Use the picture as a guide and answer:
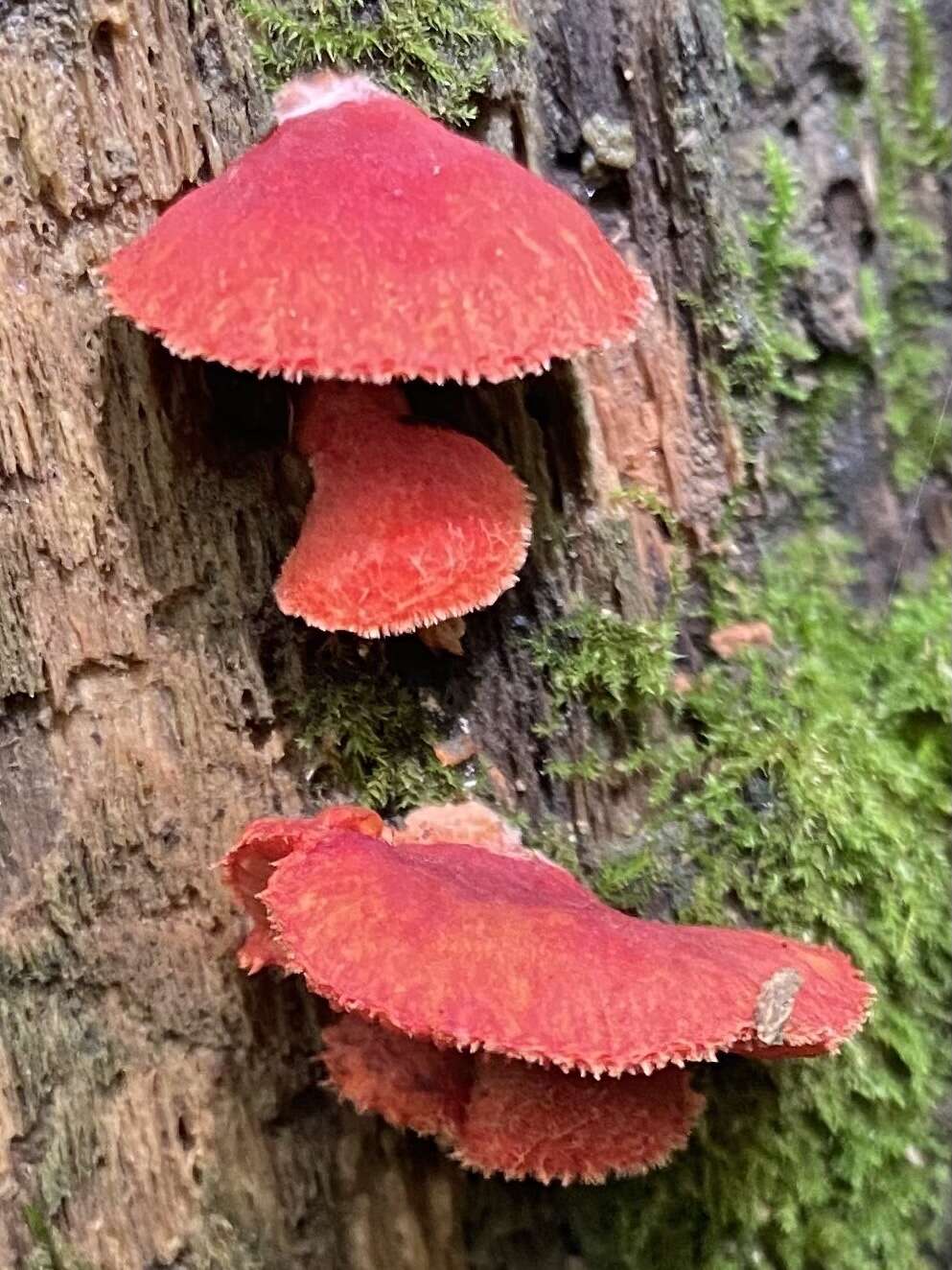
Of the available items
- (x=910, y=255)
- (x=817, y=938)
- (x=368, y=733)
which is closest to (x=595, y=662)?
(x=368, y=733)

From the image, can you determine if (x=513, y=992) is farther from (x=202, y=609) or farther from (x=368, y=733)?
(x=202, y=609)

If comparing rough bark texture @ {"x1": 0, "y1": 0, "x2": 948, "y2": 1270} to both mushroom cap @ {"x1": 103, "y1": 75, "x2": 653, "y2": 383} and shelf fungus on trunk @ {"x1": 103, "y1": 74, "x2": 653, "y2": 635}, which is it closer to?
shelf fungus on trunk @ {"x1": 103, "y1": 74, "x2": 653, "y2": 635}

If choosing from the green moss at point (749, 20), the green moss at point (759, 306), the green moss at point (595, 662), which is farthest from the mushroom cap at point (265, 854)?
the green moss at point (749, 20)

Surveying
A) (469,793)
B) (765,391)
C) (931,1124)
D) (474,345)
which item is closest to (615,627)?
(469,793)

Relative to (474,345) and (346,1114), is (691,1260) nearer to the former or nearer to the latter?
(346,1114)

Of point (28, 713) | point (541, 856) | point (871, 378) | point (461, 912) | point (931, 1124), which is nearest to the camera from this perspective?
point (461, 912)

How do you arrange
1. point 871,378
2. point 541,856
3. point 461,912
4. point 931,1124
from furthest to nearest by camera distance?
point 871,378 < point 931,1124 < point 541,856 < point 461,912
